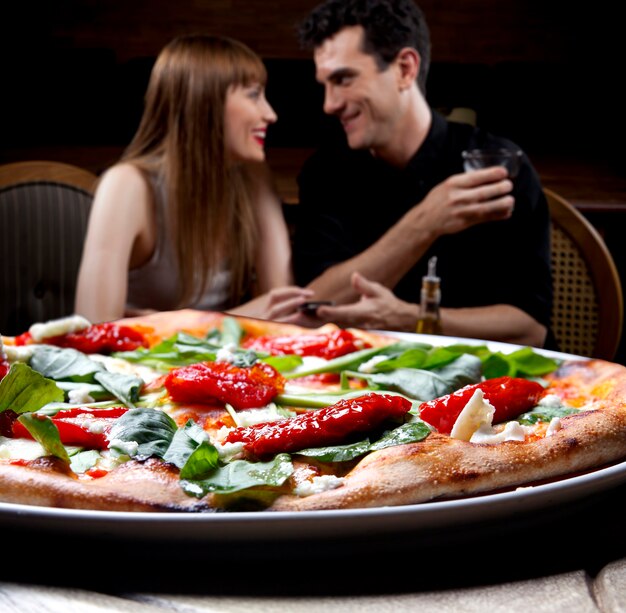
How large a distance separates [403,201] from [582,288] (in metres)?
0.49

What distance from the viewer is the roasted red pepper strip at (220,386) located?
3.13 feet

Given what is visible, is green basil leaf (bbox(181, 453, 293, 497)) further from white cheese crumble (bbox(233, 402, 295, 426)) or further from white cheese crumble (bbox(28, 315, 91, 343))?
white cheese crumble (bbox(28, 315, 91, 343))

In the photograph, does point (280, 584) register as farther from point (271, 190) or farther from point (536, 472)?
point (271, 190)

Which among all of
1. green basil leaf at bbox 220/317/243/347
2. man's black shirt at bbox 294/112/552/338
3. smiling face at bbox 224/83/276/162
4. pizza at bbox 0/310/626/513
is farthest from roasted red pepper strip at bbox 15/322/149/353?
man's black shirt at bbox 294/112/552/338

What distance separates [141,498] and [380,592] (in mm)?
181

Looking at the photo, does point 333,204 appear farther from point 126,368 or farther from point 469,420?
point 469,420

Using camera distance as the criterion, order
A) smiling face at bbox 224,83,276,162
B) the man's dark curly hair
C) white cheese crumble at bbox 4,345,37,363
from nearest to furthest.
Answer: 1. white cheese crumble at bbox 4,345,37,363
2. smiling face at bbox 224,83,276,162
3. the man's dark curly hair

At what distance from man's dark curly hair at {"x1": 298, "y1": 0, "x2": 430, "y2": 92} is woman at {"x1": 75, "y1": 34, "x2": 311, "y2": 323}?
0.62 ft

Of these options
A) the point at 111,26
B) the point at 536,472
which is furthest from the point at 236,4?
the point at 536,472

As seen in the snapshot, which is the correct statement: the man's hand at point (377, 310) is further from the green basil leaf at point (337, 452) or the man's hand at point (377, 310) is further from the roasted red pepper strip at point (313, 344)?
the green basil leaf at point (337, 452)

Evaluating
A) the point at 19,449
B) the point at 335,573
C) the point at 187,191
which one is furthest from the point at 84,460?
the point at 187,191

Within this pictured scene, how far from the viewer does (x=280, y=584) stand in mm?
578

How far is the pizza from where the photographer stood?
26.5 inches

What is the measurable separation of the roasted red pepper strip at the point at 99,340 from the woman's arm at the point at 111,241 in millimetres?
801
